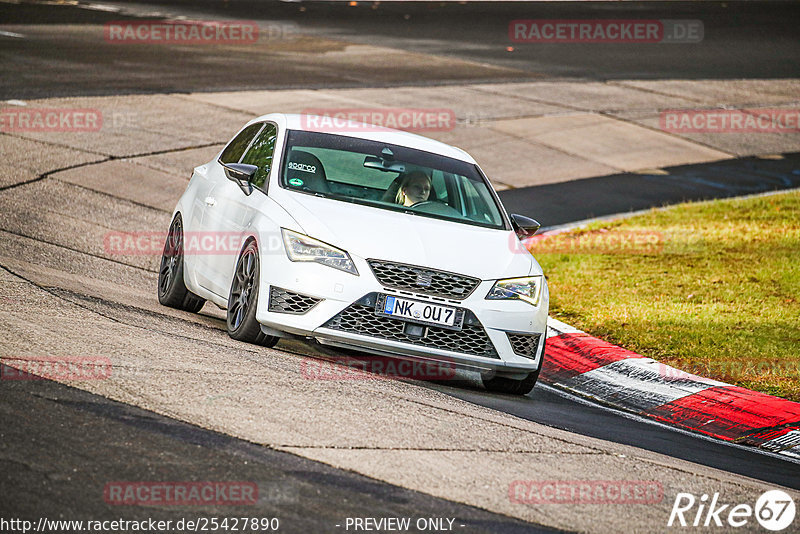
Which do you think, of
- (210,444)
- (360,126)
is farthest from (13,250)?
(210,444)

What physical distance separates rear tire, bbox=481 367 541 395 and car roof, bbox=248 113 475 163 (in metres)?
2.00

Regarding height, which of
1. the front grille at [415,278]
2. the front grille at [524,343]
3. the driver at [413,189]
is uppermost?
the driver at [413,189]

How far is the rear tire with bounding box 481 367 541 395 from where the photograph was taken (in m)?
8.38

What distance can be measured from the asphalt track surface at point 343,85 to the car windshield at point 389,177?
1.43 m

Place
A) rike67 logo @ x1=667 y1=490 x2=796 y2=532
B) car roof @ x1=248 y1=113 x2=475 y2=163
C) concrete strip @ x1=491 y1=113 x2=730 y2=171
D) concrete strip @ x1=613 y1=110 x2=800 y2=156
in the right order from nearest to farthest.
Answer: rike67 logo @ x1=667 y1=490 x2=796 y2=532 → car roof @ x1=248 y1=113 x2=475 y2=163 → concrete strip @ x1=491 y1=113 x2=730 y2=171 → concrete strip @ x1=613 y1=110 x2=800 y2=156

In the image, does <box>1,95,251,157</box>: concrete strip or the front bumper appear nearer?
the front bumper

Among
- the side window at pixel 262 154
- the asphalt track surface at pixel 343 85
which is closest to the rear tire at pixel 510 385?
the asphalt track surface at pixel 343 85

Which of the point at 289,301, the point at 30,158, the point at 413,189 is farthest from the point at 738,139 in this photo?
the point at 289,301

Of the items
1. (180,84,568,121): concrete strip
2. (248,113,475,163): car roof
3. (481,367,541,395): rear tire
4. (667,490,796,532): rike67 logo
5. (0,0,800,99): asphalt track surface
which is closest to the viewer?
(667,490,796,532): rike67 logo

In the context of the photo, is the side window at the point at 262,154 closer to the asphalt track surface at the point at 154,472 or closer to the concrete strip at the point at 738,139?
the asphalt track surface at the point at 154,472

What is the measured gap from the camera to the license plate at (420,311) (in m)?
7.63

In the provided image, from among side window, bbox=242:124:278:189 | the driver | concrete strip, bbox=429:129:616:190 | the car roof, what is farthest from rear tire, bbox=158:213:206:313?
concrete strip, bbox=429:129:616:190

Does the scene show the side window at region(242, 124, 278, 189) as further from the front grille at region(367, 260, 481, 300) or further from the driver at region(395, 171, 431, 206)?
the front grille at region(367, 260, 481, 300)

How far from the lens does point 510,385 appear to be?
332 inches
